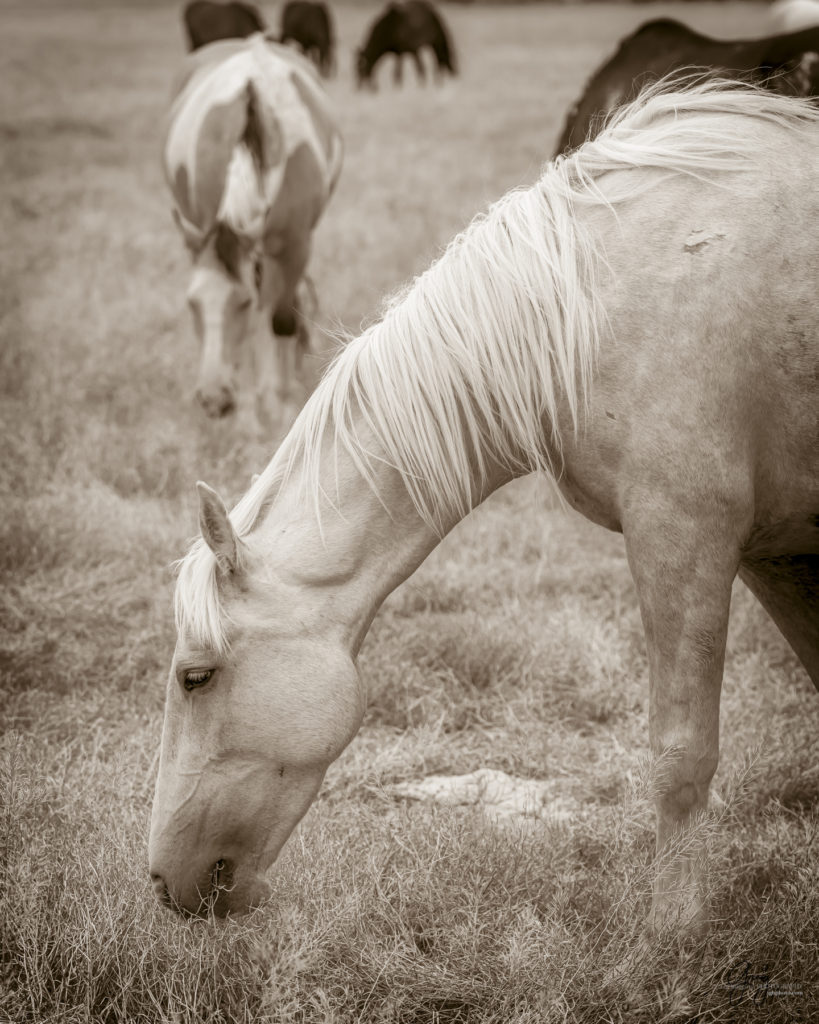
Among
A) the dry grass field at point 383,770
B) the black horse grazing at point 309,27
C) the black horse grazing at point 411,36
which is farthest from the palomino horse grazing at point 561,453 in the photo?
the black horse grazing at point 309,27

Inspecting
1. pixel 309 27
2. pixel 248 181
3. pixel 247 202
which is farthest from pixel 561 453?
pixel 309 27

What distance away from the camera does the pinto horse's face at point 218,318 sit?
17.8ft

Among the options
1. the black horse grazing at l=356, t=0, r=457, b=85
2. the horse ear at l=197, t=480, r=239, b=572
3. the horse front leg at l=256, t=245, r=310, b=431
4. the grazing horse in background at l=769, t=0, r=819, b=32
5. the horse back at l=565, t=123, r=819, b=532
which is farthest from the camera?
the black horse grazing at l=356, t=0, r=457, b=85

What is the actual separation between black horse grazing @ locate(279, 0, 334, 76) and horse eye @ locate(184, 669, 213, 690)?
2467 cm

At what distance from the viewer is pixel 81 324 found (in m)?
7.43

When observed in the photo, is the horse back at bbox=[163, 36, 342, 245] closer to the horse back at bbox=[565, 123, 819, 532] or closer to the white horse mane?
the white horse mane

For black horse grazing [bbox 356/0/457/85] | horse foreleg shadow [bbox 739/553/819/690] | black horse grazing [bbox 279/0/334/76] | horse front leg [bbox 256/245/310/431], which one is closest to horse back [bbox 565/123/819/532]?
horse foreleg shadow [bbox 739/553/819/690]

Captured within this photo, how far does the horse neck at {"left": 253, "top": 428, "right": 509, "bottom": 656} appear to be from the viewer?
7.18ft

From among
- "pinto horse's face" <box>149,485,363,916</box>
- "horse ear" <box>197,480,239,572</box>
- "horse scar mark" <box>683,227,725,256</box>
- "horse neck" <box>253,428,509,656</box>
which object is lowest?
"pinto horse's face" <box>149,485,363,916</box>

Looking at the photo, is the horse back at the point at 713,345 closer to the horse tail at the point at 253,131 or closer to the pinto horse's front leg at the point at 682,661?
the pinto horse's front leg at the point at 682,661

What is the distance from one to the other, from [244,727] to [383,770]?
3.63 feet

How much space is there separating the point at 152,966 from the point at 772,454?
171cm

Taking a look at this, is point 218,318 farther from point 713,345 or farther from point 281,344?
point 713,345

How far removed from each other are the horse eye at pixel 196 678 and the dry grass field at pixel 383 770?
1.73 ft
